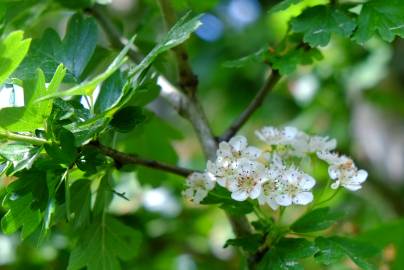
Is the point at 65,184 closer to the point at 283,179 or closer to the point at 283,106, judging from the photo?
the point at 283,179

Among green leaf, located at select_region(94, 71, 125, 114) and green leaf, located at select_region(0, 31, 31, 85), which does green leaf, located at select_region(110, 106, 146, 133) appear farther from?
green leaf, located at select_region(0, 31, 31, 85)

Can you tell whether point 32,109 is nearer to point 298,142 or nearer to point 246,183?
point 246,183

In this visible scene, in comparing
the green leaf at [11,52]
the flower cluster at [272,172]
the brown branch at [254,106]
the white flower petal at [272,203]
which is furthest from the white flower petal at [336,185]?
the green leaf at [11,52]

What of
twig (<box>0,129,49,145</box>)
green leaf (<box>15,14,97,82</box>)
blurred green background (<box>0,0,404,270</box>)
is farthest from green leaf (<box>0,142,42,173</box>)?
blurred green background (<box>0,0,404,270</box>)

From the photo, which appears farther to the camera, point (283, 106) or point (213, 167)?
point (283, 106)

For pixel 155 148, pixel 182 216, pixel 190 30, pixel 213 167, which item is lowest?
pixel 182 216

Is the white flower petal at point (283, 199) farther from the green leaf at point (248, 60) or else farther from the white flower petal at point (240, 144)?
the green leaf at point (248, 60)

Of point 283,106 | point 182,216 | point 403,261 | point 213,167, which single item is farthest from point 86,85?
point 283,106
